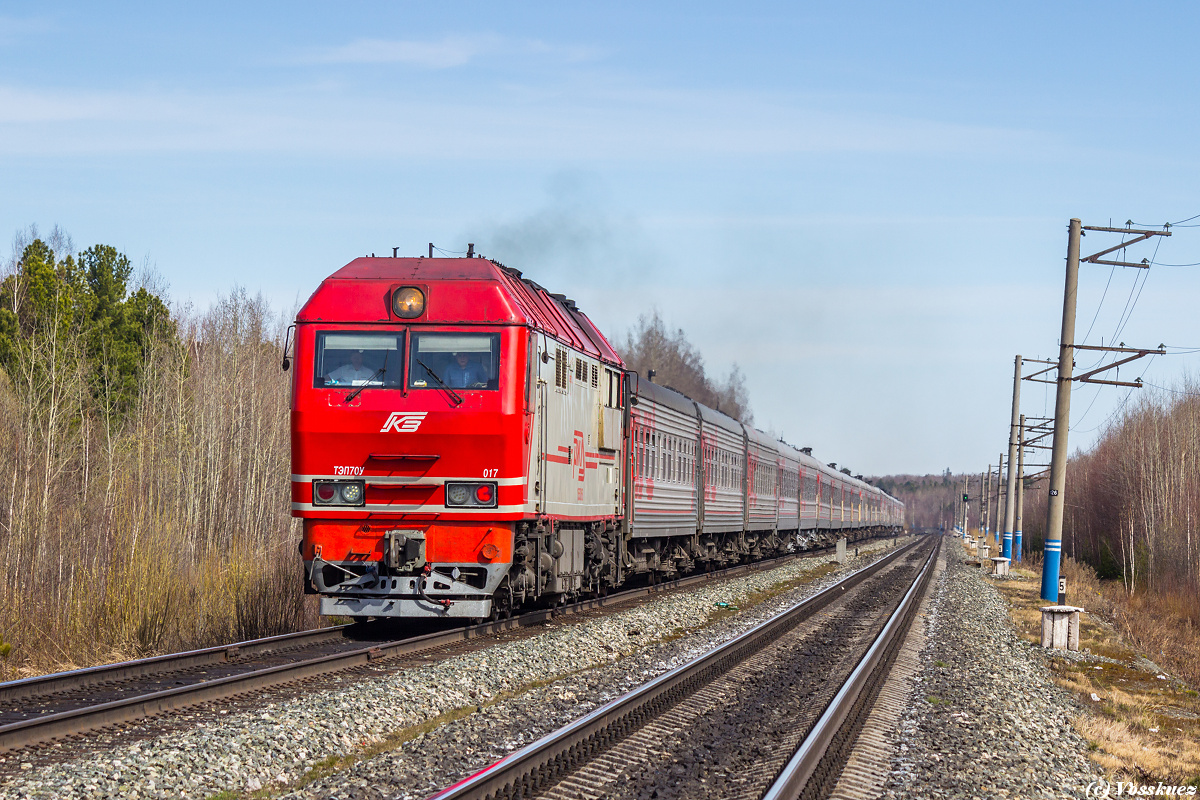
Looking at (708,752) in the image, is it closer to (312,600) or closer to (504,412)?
(504,412)

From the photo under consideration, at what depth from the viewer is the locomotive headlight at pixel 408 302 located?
39.0ft

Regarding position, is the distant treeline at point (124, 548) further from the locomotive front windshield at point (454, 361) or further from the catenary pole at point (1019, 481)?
the catenary pole at point (1019, 481)

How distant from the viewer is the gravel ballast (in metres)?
6.95

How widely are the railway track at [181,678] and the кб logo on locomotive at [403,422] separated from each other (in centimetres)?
216

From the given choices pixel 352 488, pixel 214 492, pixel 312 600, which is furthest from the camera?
pixel 214 492

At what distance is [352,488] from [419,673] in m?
2.43

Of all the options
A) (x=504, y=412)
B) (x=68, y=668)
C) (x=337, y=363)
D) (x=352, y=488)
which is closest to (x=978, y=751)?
(x=504, y=412)

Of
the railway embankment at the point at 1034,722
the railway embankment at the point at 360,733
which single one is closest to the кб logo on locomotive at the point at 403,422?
the railway embankment at the point at 360,733

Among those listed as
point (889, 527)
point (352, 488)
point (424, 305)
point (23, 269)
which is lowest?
point (889, 527)

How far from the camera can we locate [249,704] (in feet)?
27.5

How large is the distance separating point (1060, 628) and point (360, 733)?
10.9 metres

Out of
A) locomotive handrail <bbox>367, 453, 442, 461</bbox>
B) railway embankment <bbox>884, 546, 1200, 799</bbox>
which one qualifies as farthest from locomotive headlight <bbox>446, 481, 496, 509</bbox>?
railway embankment <bbox>884, 546, 1200, 799</bbox>

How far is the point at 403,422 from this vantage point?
38.1 feet

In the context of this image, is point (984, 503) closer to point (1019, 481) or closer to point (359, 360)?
point (1019, 481)
